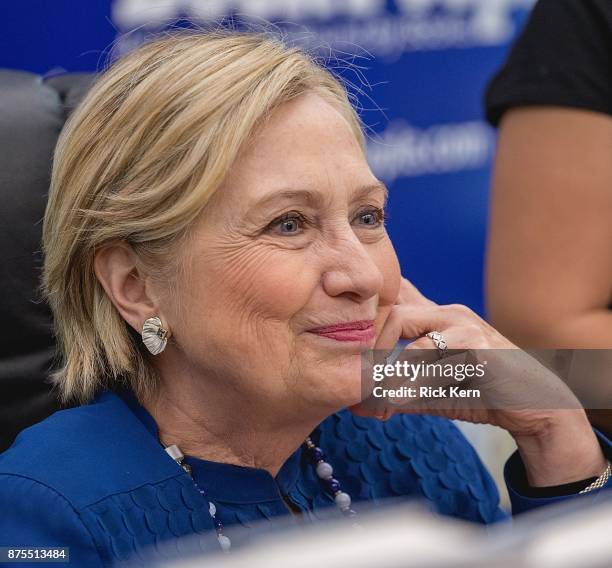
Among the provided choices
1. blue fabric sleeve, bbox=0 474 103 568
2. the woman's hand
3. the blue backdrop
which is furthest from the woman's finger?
the blue backdrop

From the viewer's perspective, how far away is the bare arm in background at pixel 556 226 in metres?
1.61

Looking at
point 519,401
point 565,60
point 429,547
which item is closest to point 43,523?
point 519,401

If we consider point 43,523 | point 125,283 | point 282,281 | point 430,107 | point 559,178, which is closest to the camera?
point 43,523

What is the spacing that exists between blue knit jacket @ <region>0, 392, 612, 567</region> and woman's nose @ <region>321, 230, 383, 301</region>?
1.05 feet

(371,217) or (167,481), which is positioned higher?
(371,217)

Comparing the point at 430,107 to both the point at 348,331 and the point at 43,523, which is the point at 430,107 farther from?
the point at 43,523

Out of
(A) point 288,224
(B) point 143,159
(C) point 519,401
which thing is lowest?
(C) point 519,401

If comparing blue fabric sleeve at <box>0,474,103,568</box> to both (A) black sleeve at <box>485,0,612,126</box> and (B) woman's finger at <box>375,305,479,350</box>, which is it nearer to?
(B) woman's finger at <box>375,305,479,350</box>

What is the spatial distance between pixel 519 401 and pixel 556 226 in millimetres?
301

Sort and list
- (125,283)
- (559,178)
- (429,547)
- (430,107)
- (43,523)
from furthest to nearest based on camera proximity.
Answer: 1. (430,107)
2. (559,178)
3. (125,283)
4. (43,523)
5. (429,547)

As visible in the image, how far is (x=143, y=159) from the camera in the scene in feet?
4.66

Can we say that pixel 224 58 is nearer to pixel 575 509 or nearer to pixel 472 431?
pixel 575 509

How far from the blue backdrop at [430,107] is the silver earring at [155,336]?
4.62ft

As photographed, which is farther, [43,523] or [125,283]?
[125,283]
